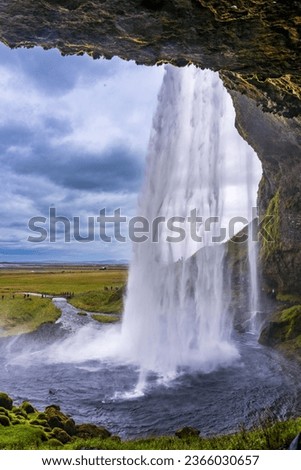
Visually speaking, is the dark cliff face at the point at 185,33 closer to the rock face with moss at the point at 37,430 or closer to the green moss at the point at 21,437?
the green moss at the point at 21,437

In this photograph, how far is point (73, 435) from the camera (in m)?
14.6

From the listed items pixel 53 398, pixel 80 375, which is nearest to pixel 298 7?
pixel 53 398

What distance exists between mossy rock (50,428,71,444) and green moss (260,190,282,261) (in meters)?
32.6

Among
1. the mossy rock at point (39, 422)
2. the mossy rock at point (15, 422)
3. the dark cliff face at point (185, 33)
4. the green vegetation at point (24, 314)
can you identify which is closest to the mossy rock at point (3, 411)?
the mossy rock at point (15, 422)

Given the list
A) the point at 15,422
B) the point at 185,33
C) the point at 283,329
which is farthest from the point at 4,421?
the point at 283,329

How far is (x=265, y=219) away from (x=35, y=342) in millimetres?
30638

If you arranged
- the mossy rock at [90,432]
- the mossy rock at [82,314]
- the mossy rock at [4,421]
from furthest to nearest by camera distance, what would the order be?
the mossy rock at [82,314] < the mossy rock at [90,432] < the mossy rock at [4,421]

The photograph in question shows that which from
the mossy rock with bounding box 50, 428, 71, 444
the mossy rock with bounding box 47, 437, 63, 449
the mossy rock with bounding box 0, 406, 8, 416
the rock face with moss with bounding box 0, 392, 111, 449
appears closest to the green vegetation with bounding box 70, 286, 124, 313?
the rock face with moss with bounding box 0, 392, 111, 449

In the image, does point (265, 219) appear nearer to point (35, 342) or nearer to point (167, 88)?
point (167, 88)

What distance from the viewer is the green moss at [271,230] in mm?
41156

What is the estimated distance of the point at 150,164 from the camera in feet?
127

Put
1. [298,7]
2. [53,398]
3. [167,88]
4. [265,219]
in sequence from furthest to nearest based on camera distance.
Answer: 1. [265,219]
2. [167,88]
3. [53,398]
4. [298,7]

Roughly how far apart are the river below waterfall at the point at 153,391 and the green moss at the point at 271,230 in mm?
14448

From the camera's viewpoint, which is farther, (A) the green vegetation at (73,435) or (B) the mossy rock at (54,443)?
(B) the mossy rock at (54,443)
